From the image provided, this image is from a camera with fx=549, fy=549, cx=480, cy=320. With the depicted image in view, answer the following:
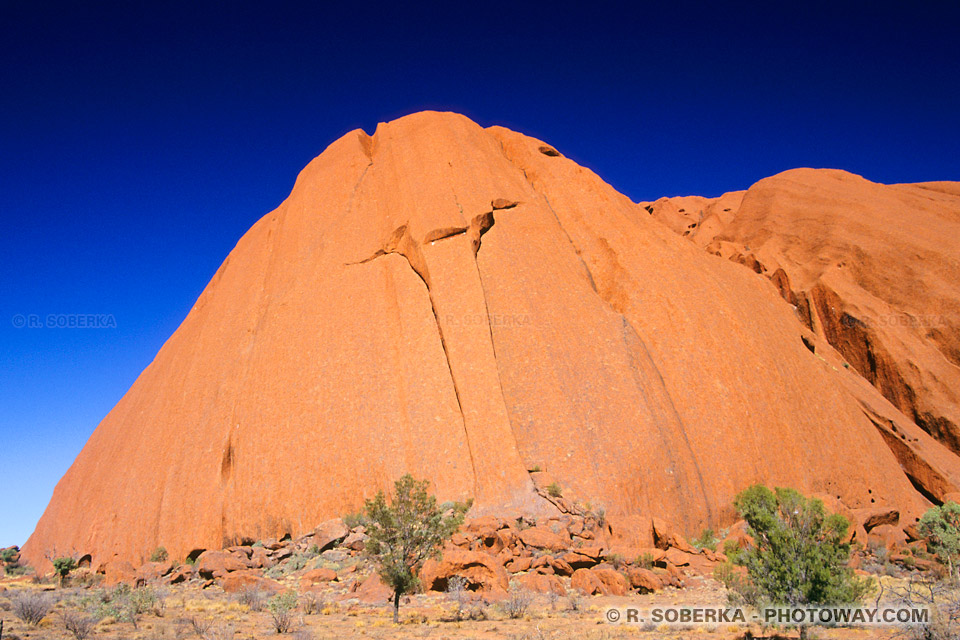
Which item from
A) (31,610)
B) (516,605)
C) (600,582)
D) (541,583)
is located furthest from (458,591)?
(31,610)

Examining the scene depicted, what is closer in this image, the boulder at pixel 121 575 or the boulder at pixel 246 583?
the boulder at pixel 246 583

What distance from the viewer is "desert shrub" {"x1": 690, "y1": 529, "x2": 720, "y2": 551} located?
1839 cm

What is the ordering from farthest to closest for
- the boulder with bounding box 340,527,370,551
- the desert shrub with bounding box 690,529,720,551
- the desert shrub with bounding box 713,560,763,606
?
1. the desert shrub with bounding box 690,529,720,551
2. the boulder with bounding box 340,527,370,551
3. the desert shrub with bounding box 713,560,763,606

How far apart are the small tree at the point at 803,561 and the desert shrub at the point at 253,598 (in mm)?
11305

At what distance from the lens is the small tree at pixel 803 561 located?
32.2 ft

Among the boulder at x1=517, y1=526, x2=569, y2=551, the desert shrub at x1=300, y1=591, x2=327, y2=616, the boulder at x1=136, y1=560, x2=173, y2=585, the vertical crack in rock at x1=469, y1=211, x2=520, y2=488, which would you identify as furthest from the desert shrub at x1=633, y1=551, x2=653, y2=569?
the boulder at x1=136, y1=560, x2=173, y2=585

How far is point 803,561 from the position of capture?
32.4 feet

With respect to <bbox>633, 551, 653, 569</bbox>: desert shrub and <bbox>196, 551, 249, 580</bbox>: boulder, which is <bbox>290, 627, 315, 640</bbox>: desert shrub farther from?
<bbox>633, 551, 653, 569</bbox>: desert shrub

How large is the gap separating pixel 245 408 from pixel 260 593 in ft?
32.4

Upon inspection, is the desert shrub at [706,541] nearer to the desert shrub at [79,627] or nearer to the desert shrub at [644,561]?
the desert shrub at [644,561]

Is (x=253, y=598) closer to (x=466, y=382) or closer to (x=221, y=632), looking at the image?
(x=221, y=632)

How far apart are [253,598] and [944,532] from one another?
20.4 metres

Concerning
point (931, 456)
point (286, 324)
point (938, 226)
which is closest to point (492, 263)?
point (286, 324)


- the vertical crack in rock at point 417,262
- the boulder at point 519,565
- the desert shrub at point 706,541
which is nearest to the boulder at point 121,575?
the vertical crack in rock at point 417,262
